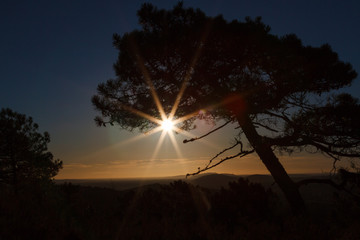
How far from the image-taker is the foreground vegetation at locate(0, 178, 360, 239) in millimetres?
5734

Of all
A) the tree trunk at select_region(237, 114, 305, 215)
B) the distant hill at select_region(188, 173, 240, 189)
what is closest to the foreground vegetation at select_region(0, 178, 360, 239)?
the tree trunk at select_region(237, 114, 305, 215)

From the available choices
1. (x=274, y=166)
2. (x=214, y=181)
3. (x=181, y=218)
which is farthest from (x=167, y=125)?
(x=214, y=181)

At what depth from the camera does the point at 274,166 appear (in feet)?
29.5

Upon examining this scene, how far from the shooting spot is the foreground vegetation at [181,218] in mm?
5734

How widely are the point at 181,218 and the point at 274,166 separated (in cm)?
353

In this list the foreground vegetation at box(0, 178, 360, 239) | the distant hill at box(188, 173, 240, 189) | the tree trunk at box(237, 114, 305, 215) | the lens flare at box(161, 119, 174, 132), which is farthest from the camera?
the distant hill at box(188, 173, 240, 189)

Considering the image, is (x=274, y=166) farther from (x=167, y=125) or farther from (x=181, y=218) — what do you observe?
(x=167, y=125)

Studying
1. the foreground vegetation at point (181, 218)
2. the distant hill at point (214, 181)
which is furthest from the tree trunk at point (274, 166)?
the distant hill at point (214, 181)

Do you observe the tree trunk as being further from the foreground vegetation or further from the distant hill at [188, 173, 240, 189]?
the distant hill at [188, 173, 240, 189]

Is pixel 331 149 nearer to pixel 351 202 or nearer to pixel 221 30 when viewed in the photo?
pixel 351 202

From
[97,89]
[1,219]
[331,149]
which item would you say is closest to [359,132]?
[331,149]

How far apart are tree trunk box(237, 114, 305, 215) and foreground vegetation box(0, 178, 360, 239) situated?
475mm

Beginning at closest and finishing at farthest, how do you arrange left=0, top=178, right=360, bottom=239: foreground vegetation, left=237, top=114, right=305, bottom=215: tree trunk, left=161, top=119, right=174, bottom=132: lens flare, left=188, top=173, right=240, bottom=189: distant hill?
left=0, top=178, right=360, bottom=239: foreground vegetation → left=237, top=114, right=305, bottom=215: tree trunk → left=161, top=119, right=174, bottom=132: lens flare → left=188, top=173, right=240, bottom=189: distant hill

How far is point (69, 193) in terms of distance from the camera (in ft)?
38.9
